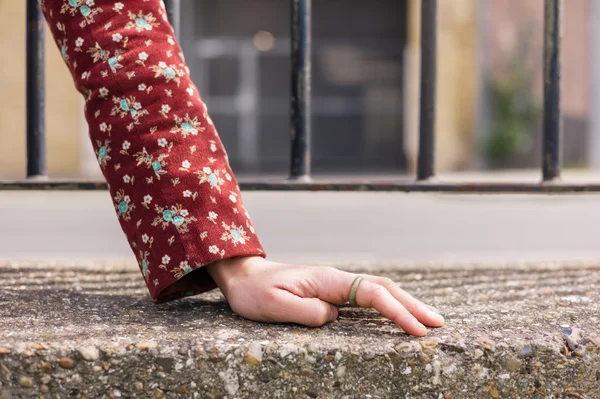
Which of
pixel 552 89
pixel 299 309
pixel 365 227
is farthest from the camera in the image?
pixel 365 227

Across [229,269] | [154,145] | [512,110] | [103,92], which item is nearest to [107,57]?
[103,92]

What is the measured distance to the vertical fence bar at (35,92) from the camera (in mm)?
1411

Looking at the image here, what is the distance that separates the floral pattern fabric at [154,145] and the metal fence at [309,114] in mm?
316

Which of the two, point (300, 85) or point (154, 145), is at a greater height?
point (300, 85)

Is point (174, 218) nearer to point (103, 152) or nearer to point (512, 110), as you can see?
point (103, 152)

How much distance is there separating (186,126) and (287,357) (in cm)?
40

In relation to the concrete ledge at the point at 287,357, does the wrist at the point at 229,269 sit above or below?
above

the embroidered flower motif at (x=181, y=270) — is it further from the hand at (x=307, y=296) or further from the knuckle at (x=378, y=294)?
the knuckle at (x=378, y=294)

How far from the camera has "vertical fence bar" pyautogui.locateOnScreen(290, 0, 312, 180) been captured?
1.42m

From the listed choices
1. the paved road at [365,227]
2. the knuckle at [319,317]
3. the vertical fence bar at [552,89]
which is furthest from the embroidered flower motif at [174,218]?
the paved road at [365,227]

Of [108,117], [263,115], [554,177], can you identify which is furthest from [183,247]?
[263,115]

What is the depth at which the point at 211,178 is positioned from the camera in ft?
3.53

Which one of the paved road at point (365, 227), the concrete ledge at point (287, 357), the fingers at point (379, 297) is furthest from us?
the paved road at point (365, 227)

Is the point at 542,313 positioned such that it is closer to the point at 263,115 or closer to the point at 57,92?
the point at 57,92
